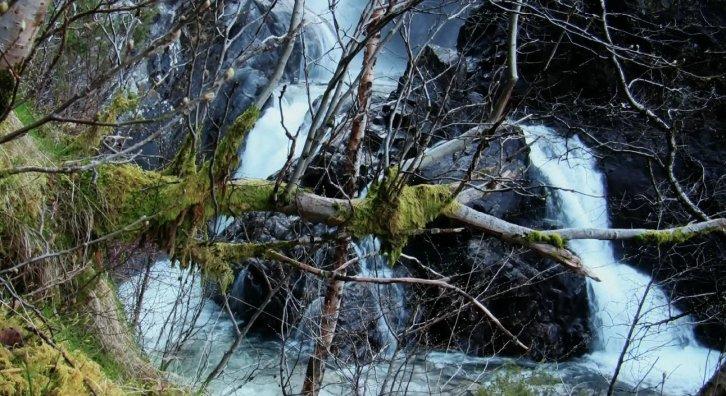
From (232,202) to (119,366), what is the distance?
46.5 inches

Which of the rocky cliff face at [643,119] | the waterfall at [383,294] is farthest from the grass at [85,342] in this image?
the rocky cliff face at [643,119]

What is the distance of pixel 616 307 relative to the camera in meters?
12.0

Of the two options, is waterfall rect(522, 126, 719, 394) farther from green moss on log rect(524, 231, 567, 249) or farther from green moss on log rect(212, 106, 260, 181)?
green moss on log rect(212, 106, 260, 181)

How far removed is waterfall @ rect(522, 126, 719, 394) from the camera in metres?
10.9

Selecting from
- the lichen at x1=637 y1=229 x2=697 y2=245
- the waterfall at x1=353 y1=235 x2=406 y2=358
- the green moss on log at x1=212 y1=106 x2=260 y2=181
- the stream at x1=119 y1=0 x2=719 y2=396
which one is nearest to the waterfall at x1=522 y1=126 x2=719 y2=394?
the stream at x1=119 y1=0 x2=719 y2=396

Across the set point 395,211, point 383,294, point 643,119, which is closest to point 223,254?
point 395,211

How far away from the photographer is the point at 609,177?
1345cm

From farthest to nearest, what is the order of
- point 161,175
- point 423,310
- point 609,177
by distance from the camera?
point 609,177 → point 423,310 → point 161,175

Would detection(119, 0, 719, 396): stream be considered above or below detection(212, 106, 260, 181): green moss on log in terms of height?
below

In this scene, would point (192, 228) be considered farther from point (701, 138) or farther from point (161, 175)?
point (701, 138)

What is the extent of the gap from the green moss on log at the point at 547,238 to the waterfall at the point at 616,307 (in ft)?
23.2

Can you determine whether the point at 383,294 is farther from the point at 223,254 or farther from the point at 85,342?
the point at 85,342

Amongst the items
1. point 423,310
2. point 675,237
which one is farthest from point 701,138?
point 675,237

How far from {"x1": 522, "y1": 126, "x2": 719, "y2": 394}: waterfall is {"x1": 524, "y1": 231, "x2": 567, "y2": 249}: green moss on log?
706 centimetres
